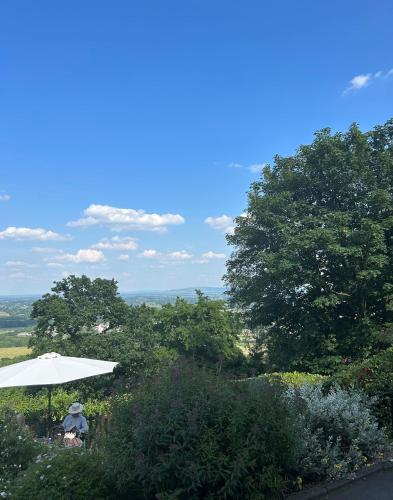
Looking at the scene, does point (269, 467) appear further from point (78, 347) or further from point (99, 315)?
point (99, 315)

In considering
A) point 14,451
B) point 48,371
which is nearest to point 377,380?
point 14,451

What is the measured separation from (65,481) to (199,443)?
46.0 inches

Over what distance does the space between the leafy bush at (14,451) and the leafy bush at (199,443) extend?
1.74m

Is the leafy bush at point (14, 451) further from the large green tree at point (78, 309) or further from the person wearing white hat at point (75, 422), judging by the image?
the large green tree at point (78, 309)

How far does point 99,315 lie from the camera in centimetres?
2794

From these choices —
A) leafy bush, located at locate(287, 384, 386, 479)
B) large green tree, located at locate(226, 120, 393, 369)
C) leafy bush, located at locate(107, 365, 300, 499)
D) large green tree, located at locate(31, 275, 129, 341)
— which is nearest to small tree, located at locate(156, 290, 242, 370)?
large green tree, located at locate(31, 275, 129, 341)

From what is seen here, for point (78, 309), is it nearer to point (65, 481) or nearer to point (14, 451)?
point (14, 451)

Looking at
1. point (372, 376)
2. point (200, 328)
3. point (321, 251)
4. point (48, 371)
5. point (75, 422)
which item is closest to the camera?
point (372, 376)

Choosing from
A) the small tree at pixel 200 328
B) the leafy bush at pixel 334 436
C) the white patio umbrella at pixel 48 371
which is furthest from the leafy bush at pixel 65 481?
the small tree at pixel 200 328

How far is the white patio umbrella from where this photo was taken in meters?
8.38

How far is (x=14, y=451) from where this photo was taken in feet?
15.5

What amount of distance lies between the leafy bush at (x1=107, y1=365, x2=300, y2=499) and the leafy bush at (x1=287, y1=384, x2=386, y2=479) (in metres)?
0.80

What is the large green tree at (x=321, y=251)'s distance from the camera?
52.4 ft

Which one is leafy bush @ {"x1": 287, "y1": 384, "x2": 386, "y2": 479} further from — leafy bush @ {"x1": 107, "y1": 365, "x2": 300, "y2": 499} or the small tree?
the small tree
